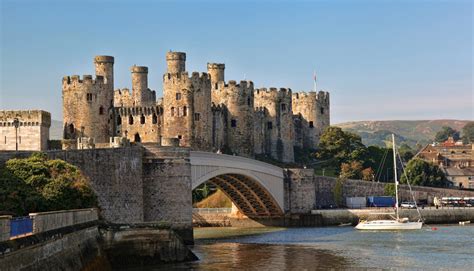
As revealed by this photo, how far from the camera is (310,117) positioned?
4230 inches

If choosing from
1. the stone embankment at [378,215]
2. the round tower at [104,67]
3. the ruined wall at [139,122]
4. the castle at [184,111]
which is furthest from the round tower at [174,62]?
the stone embankment at [378,215]

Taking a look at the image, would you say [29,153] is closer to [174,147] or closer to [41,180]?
[41,180]

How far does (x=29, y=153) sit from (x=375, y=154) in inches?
2916

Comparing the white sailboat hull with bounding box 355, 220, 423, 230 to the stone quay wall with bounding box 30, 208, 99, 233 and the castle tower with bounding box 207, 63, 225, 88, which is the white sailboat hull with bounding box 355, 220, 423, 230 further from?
the stone quay wall with bounding box 30, 208, 99, 233

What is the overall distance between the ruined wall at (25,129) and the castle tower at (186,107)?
18449mm

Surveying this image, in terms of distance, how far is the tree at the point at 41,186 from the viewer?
35312 mm

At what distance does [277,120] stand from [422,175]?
1637cm

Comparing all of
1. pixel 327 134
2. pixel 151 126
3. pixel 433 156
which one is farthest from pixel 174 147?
pixel 433 156

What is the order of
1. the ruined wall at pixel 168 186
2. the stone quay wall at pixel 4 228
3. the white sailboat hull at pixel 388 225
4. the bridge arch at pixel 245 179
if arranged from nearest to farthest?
the stone quay wall at pixel 4 228
the ruined wall at pixel 168 186
the bridge arch at pixel 245 179
the white sailboat hull at pixel 388 225

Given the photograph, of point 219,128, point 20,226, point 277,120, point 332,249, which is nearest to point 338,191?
point 219,128

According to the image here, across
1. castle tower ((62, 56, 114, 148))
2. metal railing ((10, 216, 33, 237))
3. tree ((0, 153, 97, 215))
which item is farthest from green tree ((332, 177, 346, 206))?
metal railing ((10, 216, 33, 237))

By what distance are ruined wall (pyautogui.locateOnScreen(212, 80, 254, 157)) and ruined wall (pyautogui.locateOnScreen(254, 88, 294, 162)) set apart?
6239 millimetres

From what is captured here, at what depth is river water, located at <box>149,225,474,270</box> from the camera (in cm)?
4353

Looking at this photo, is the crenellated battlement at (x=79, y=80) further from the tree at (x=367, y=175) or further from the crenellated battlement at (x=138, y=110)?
the tree at (x=367, y=175)
